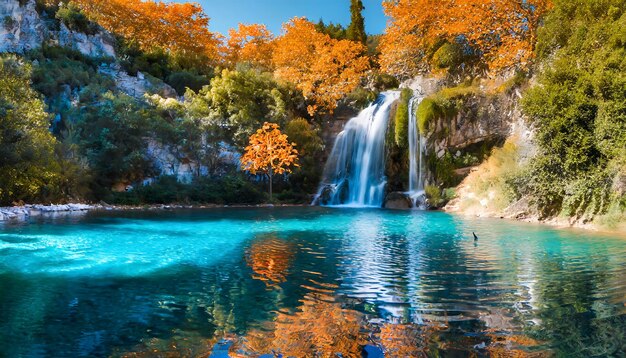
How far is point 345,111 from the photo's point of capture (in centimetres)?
2705

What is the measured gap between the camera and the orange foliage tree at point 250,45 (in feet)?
125

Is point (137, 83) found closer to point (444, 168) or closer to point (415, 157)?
point (415, 157)

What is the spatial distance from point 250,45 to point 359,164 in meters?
19.7

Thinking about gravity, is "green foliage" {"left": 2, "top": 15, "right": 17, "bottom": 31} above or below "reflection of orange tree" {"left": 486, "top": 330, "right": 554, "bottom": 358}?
above

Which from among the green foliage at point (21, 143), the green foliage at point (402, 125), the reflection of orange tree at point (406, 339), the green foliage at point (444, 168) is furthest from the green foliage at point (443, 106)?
the reflection of orange tree at point (406, 339)

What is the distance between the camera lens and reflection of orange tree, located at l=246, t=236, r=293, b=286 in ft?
20.0

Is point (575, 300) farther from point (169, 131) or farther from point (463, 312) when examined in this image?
point (169, 131)

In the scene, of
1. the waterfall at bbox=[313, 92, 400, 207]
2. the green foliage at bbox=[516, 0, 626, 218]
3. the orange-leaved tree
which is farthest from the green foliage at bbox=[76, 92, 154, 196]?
the green foliage at bbox=[516, 0, 626, 218]

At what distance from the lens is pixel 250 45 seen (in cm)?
3816

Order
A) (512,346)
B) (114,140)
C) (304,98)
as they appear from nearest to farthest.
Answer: (512,346), (114,140), (304,98)

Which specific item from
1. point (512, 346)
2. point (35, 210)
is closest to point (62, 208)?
point (35, 210)

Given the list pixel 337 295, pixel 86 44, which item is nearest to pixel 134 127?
Answer: pixel 86 44

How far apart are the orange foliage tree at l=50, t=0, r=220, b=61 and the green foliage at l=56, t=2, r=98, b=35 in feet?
9.44

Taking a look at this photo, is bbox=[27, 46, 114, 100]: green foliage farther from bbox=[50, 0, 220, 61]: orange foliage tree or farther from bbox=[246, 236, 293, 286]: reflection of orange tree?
bbox=[246, 236, 293, 286]: reflection of orange tree
